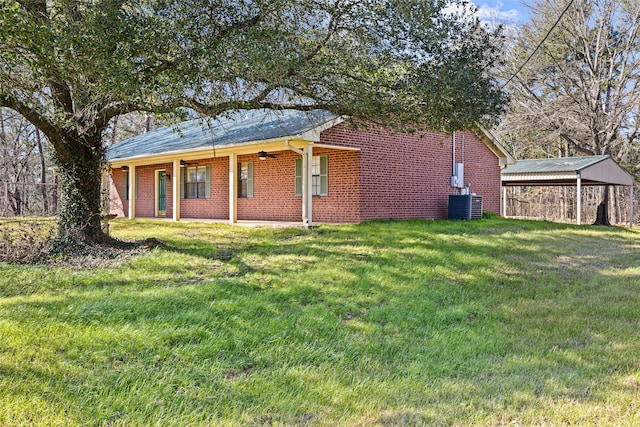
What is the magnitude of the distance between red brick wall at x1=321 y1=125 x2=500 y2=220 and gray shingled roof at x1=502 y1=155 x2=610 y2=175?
3188 millimetres

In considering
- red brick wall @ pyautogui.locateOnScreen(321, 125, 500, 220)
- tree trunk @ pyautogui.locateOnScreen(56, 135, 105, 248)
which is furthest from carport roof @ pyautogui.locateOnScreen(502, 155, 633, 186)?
tree trunk @ pyautogui.locateOnScreen(56, 135, 105, 248)

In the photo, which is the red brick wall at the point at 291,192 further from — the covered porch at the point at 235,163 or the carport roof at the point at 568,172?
the carport roof at the point at 568,172

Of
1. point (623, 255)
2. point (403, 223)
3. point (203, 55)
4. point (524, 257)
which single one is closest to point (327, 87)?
point (203, 55)

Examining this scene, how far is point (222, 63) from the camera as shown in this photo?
6.84 m

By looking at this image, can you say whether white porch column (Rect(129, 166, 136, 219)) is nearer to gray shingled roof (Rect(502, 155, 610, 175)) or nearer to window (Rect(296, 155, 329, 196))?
window (Rect(296, 155, 329, 196))

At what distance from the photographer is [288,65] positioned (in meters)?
6.99

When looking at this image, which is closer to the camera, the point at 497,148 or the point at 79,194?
the point at 79,194

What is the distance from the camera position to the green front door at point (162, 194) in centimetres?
2025

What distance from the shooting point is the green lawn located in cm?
330

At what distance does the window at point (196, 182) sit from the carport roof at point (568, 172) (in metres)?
12.6

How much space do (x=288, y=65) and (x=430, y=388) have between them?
16.4ft

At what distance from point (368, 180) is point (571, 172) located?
925cm

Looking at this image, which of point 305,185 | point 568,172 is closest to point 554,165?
point 568,172

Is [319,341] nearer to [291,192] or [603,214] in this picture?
[291,192]
